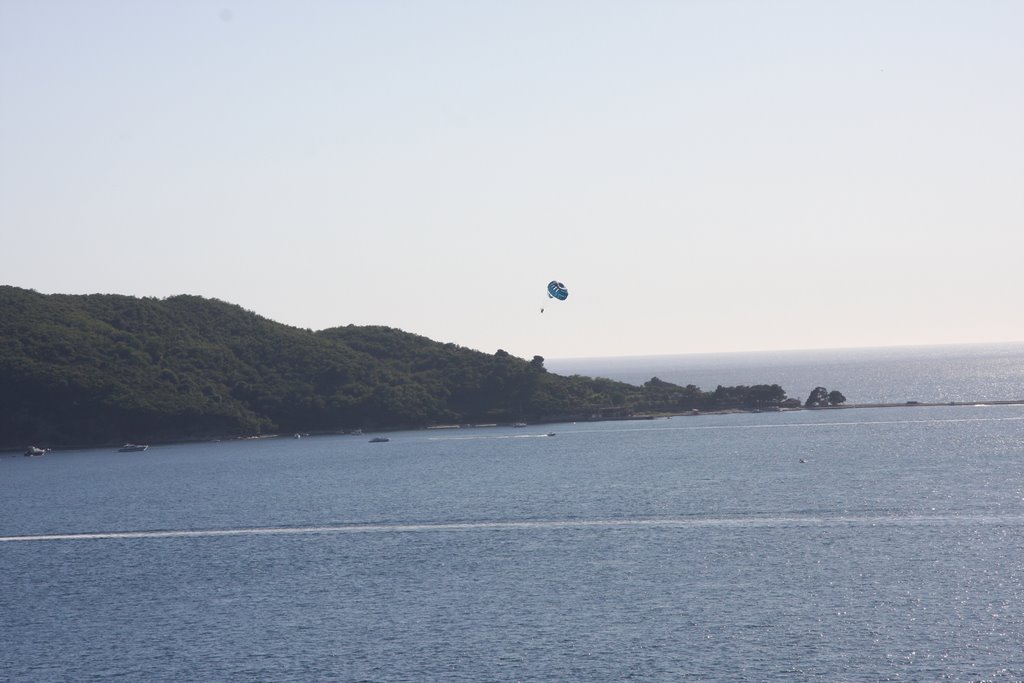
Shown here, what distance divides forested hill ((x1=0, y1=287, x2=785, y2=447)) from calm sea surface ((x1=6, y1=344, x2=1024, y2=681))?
36.7m

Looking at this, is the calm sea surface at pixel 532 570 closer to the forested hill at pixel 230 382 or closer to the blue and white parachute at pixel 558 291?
the blue and white parachute at pixel 558 291

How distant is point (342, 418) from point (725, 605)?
106 metres

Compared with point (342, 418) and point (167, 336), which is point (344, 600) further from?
point (167, 336)

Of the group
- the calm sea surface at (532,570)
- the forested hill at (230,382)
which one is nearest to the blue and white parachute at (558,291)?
the calm sea surface at (532,570)

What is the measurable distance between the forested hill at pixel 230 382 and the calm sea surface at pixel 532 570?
3672cm

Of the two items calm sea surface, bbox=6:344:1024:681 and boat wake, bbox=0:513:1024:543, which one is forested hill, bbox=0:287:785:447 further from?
boat wake, bbox=0:513:1024:543

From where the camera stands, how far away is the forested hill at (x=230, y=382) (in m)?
132

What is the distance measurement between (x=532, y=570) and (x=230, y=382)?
105 m

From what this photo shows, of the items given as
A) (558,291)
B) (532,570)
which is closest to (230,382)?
(558,291)

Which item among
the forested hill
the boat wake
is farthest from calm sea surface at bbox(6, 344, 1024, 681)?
the forested hill

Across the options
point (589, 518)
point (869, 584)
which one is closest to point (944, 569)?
point (869, 584)

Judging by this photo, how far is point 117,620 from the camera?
4728 centimetres

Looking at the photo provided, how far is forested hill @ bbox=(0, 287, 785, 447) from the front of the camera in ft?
435

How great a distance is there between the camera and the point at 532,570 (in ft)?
174
